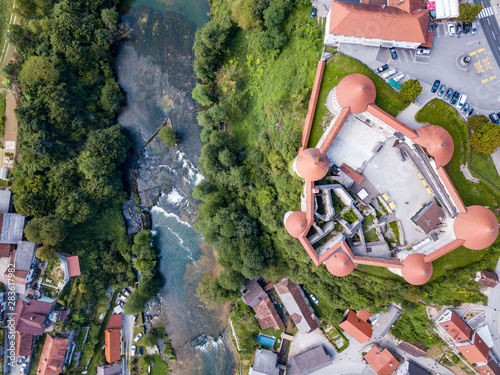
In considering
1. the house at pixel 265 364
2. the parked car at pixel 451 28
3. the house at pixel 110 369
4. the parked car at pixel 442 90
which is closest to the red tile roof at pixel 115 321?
the house at pixel 110 369

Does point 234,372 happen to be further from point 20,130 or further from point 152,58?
point 152,58

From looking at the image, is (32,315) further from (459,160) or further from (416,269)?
(459,160)

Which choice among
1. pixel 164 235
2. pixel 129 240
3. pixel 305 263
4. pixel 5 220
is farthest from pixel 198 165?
pixel 5 220

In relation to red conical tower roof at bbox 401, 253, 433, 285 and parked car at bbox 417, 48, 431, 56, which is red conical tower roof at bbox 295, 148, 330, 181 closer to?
red conical tower roof at bbox 401, 253, 433, 285

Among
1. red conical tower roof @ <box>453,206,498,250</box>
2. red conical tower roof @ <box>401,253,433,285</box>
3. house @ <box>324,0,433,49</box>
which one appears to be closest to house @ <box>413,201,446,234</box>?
red conical tower roof @ <box>453,206,498,250</box>

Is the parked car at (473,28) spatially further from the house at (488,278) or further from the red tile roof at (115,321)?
the red tile roof at (115,321)
